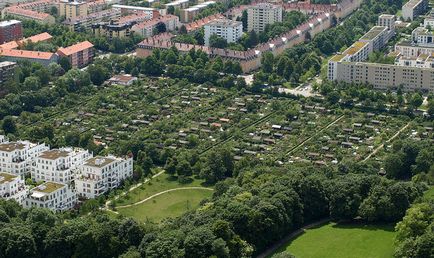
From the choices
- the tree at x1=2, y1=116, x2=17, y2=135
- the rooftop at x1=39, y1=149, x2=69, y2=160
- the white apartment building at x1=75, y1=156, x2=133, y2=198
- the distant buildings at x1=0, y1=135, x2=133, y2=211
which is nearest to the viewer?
the distant buildings at x1=0, y1=135, x2=133, y2=211

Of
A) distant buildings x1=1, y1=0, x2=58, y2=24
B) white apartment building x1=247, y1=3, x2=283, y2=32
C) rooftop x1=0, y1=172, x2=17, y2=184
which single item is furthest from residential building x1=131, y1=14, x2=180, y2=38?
rooftop x1=0, y1=172, x2=17, y2=184

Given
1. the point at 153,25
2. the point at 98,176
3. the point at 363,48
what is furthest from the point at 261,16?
the point at 98,176

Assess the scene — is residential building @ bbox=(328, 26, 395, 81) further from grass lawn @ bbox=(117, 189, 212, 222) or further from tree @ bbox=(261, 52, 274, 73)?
grass lawn @ bbox=(117, 189, 212, 222)

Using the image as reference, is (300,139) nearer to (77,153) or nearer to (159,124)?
(159,124)

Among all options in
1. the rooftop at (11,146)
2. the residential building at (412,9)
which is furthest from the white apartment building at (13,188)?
the residential building at (412,9)

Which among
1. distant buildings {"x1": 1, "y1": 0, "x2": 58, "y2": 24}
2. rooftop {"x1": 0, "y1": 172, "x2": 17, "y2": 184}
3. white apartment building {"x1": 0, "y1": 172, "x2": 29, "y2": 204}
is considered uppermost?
distant buildings {"x1": 1, "y1": 0, "x2": 58, "y2": 24}

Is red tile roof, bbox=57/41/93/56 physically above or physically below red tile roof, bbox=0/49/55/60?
above

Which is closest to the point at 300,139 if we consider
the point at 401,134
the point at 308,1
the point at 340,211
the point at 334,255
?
the point at 401,134
